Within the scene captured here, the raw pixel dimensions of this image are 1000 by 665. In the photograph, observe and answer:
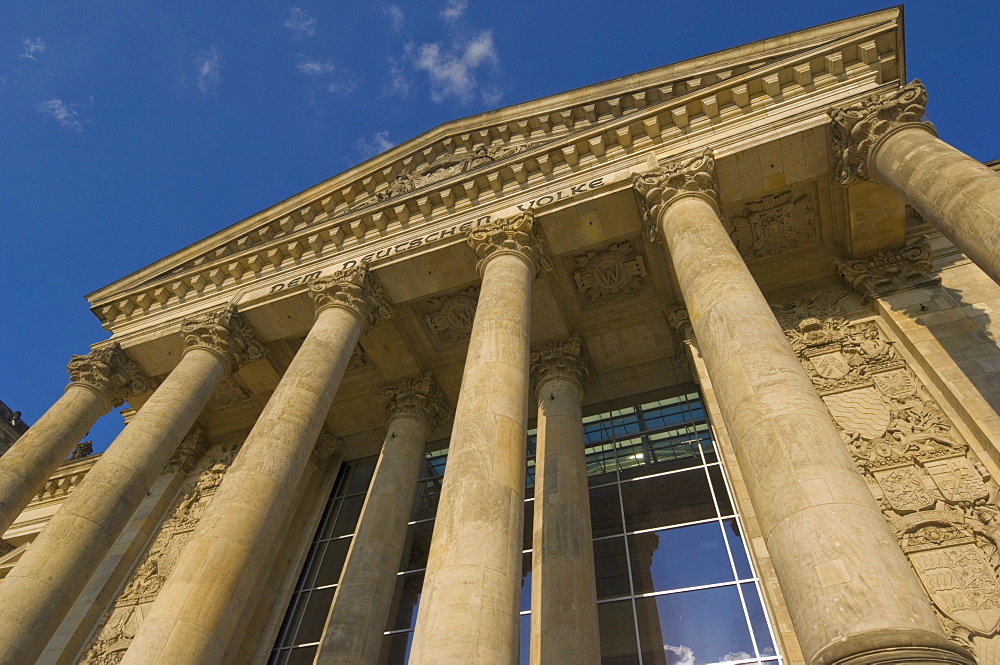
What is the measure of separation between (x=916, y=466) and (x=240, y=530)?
11033 mm

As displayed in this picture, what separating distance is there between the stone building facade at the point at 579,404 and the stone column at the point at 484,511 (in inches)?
1.8

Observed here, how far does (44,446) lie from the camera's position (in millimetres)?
14016

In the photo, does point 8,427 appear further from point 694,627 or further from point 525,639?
point 694,627

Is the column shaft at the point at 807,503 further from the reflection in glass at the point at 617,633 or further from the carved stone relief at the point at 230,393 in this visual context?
the carved stone relief at the point at 230,393

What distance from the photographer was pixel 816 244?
14.6 metres

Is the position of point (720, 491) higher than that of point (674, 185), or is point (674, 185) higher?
point (674, 185)

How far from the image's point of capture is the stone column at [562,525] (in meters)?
10.3

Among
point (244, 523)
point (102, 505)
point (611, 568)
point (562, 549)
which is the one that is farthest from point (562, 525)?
point (102, 505)

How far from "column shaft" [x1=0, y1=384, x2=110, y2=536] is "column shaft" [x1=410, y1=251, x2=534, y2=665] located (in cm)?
1015

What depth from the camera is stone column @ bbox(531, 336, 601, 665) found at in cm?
1030

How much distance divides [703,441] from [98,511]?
1274 cm

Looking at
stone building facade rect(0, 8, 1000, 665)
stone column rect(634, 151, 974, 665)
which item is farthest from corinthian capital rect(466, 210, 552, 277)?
stone column rect(634, 151, 974, 665)

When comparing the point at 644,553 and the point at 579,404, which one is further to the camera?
the point at 579,404

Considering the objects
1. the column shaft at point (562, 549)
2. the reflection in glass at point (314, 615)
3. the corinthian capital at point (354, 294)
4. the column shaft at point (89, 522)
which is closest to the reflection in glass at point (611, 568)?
the column shaft at point (562, 549)
